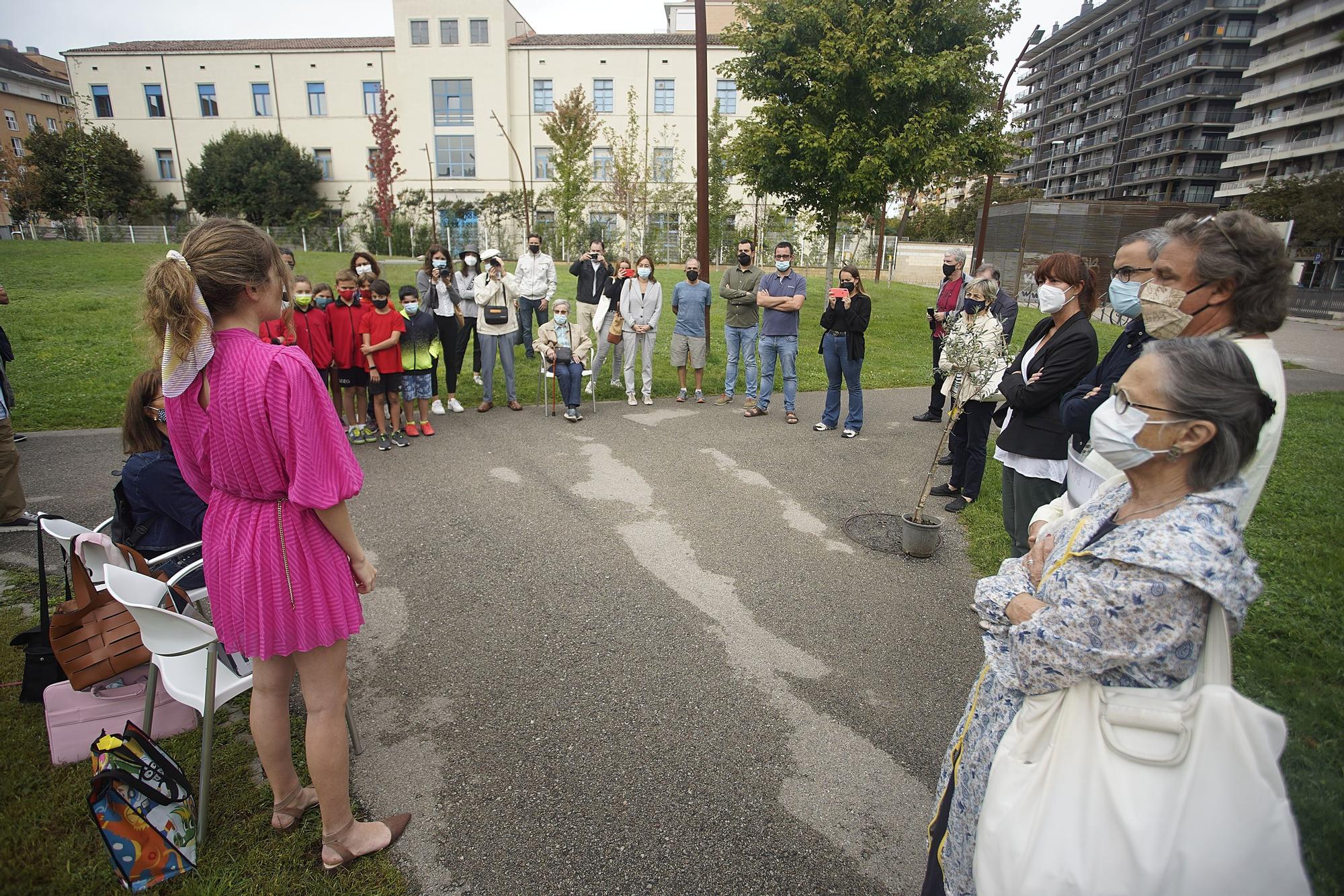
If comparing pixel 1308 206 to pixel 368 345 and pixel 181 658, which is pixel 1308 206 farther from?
pixel 181 658

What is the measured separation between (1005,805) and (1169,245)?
7.28 feet

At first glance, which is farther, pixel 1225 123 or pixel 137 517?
pixel 1225 123

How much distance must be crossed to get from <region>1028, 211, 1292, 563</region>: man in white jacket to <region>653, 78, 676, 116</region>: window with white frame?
46.9m

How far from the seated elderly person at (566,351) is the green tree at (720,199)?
52.5ft

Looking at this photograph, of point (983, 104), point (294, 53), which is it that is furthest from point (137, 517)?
point (294, 53)

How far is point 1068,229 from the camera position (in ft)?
107

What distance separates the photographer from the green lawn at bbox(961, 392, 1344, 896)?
2811 millimetres

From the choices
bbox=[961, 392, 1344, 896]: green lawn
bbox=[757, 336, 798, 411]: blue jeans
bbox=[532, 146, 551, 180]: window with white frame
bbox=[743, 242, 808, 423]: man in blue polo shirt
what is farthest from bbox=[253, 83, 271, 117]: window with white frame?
bbox=[961, 392, 1344, 896]: green lawn

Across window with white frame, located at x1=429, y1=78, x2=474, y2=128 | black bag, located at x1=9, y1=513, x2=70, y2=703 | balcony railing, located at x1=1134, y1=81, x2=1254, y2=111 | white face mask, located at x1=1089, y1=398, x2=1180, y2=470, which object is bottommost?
black bag, located at x1=9, y1=513, x2=70, y2=703

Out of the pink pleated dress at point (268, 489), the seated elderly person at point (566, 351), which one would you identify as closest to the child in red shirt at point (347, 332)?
the seated elderly person at point (566, 351)

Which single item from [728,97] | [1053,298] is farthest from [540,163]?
[1053,298]

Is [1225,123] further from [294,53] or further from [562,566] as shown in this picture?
[562,566]

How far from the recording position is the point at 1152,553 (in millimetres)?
1535

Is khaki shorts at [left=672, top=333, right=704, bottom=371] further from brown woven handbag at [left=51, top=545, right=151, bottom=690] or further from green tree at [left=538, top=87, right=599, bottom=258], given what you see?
green tree at [left=538, top=87, right=599, bottom=258]
